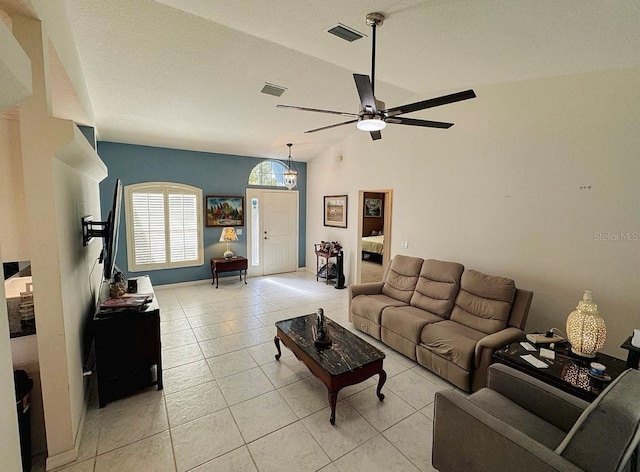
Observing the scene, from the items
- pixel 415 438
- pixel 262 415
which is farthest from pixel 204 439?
pixel 415 438

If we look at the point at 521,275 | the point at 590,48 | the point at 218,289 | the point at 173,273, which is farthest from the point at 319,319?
the point at 173,273

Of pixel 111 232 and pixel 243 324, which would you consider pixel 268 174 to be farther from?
pixel 111 232

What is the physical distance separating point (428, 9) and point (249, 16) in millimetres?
1414

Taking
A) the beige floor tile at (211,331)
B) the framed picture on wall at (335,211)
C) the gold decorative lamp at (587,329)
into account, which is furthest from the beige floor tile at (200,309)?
the gold decorative lamp at (587,329)

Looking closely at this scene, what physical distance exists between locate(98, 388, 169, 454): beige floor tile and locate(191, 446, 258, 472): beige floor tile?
566 millimetres

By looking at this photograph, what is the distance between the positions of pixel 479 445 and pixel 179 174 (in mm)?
6195

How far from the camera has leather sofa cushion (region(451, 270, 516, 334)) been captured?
304 centimetres

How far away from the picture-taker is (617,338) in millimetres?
2818

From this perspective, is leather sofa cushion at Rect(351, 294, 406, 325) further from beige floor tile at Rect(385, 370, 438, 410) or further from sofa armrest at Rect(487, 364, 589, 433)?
sofa armrest at Rect(487, 364, 589, 433)

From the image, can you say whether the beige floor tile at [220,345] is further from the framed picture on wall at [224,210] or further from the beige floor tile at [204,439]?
the framed picture on wall at [224,210]

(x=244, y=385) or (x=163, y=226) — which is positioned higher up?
(x=163, y=226)

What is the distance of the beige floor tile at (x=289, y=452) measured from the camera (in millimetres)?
1973

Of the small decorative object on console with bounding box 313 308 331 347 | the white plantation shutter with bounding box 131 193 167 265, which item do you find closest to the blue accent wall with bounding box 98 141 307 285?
the white plantation shutter with bounding box 131 193 167 265

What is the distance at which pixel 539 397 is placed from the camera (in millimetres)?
1862
